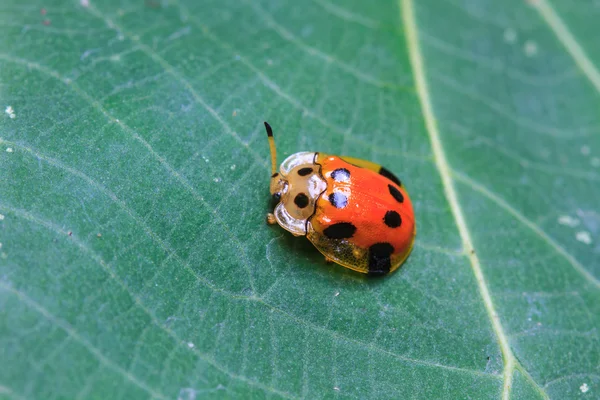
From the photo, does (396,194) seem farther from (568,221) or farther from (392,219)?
(568,221)

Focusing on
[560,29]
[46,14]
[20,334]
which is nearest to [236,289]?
[20,334]

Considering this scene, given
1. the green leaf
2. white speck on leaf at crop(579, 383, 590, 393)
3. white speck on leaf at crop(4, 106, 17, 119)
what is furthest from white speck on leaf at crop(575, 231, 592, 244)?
white speck on leaf at crop(4, 106, 17, 119)

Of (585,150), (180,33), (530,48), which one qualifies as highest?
(530,48)

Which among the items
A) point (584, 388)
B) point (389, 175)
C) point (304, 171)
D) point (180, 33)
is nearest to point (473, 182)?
point (389, 175)

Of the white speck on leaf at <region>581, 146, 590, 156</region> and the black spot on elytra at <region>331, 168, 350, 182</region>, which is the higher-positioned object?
the white speck on leaf at <region>581, 146, 590, 156</region>

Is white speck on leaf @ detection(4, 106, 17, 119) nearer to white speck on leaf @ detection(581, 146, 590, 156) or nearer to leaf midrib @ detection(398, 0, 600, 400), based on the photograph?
leaf midrib @ detection(398, 0, 600, 400)

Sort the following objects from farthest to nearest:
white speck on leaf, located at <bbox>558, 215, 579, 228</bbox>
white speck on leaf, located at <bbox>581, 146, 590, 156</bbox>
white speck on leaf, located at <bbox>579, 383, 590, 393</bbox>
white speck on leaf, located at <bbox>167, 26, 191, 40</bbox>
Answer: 1. white speck on leaf, located at <bbox>581, 146, 590, 156</bbox>
2. white speck on leaf, located at <bbox>558, 215, 579, 228</bbox>
3. white speck on leaf, located at <bbox>167, 26, 191, 40</bbox>
4. white speck on leaf, located at <bbox>579, 383, 590, 393</bbox>

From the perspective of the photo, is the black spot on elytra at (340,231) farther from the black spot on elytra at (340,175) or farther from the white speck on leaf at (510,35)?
the white speck on leaf at (510,35)

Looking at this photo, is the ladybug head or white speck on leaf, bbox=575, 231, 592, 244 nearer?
the ladybug head
